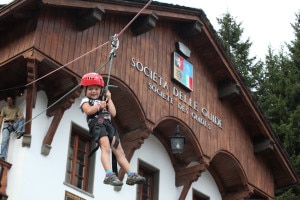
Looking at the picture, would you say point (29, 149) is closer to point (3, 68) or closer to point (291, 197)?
point (3, 68)

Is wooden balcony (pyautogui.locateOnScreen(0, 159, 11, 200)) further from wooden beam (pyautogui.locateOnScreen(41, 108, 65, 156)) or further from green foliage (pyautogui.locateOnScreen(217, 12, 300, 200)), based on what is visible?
green foliage (pyautogui.locateOnScreen(217, 12, 300, 200))

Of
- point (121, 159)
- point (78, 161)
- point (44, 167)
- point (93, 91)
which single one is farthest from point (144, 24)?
point (121, 159)

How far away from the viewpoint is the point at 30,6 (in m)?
13.3

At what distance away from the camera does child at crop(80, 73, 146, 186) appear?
8.25m

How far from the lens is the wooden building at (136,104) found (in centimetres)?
1323

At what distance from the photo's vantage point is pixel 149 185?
16.5 m

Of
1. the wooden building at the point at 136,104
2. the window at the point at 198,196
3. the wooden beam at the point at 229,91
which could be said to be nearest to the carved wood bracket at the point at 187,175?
the wooden building at the point at 136,104

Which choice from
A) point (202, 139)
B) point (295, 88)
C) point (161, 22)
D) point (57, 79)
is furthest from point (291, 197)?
point (57, 79)

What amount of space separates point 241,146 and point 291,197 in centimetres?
615

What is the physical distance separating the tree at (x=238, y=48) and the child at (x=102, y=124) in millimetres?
23770

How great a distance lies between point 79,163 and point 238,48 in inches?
799

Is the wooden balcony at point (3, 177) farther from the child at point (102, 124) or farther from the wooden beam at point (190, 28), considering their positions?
the wooden beam at point (190, 28)

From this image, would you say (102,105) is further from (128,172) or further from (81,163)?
(81,163)

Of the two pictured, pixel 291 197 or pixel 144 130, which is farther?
pixel 291 197
